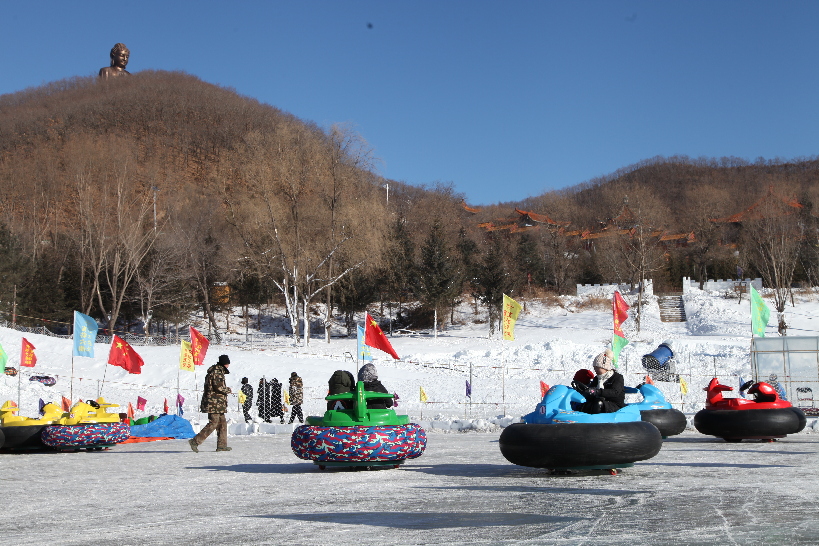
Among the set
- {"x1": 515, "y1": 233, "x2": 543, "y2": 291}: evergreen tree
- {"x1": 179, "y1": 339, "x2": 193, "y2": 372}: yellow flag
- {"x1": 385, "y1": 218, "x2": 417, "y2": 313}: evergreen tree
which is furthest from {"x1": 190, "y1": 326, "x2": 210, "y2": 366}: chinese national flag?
{"x1": 515, "y1": 233, "x2": 543, "y2": 291}: evergreen tree

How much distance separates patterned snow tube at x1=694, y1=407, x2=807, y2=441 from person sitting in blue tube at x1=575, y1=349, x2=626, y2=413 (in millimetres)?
5041

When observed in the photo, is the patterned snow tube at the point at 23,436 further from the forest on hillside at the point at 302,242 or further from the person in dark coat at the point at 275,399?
the forest on hillside at the point at 302,242

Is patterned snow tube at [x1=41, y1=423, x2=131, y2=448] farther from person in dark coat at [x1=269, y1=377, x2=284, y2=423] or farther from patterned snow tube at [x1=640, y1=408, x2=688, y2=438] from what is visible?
patterned snow tube at [x1=640, y1=408, x2=688, y2=438]

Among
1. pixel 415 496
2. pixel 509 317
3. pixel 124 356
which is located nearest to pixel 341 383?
pixel 415 496

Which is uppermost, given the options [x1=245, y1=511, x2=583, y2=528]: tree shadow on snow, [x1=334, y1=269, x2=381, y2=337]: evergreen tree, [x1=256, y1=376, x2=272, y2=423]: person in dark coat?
[x1=334, y1=269, x2=381, y2=337]: evergreen tree

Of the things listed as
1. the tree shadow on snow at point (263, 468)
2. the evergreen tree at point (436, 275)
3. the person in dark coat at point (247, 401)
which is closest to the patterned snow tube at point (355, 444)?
the tree shadow on snow at point (263, 468)

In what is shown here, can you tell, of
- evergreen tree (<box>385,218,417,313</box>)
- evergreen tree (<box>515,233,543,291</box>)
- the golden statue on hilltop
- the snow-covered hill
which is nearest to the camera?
the snow-covered hill

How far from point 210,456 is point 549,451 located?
673 cm

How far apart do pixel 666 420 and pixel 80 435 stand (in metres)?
10.9

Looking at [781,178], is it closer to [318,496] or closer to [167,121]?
[167,121]

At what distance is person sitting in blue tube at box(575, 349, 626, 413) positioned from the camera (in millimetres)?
9445

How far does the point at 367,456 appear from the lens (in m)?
10.0

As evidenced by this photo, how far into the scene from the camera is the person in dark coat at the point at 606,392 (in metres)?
9.45

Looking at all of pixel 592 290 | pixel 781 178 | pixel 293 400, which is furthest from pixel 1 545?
pixel 781 178
